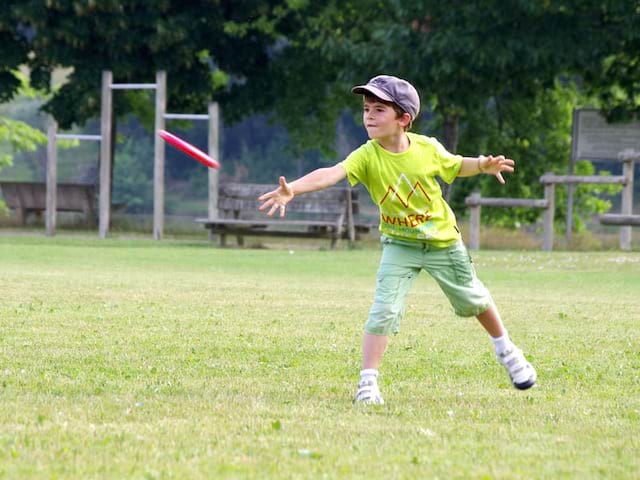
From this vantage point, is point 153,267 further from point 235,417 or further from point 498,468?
point 498,468

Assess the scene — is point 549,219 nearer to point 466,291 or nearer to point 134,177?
point 466,291

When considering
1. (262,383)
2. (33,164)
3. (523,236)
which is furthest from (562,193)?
(33,164)

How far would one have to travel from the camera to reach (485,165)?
23.6 ft

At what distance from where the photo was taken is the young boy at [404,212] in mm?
7078

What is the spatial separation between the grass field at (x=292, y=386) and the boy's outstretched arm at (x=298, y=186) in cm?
101

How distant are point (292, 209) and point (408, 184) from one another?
2044 centimetres

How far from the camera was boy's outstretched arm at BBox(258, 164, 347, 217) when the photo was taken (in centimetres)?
658

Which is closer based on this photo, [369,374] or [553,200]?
[369,374]

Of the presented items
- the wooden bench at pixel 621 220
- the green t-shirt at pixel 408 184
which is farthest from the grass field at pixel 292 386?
the wooden bench at pixel 621 220

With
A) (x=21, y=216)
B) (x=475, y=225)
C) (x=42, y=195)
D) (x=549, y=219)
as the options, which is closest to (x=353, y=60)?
(x=475, y=225)

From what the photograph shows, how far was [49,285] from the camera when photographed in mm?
14820

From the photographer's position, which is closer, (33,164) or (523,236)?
(523,236)

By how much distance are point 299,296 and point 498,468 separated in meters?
9.27

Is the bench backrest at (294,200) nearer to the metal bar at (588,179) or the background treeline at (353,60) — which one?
the background treeline at (353,60)
